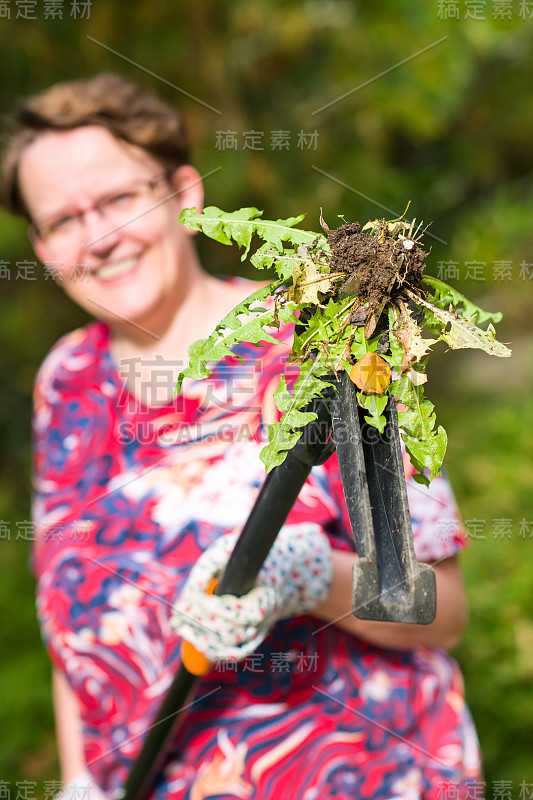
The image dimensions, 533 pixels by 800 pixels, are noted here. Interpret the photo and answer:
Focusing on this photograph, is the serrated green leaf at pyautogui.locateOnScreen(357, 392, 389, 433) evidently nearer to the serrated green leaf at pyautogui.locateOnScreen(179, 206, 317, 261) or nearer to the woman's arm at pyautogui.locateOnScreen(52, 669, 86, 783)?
the serrated green leaf at pyautogui.locateOnScreen(179, 206, 317, 261)

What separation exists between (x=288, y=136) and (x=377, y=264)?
10.0ft

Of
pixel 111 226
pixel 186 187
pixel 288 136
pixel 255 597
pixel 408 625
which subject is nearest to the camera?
pixel 255 597

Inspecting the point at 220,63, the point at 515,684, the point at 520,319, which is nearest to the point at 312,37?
the point at 220,63

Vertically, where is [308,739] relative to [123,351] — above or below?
below

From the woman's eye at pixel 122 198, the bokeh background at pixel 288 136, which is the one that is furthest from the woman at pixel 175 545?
the bokeh background at pixel 288 136

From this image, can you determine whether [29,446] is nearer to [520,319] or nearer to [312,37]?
[312,37]

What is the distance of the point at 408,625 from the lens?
1290mm

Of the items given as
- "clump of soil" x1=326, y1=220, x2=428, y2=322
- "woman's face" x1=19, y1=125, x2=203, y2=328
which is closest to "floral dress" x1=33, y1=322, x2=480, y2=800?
"woman's face" x1=19, y1=125, x2=203, y2=328

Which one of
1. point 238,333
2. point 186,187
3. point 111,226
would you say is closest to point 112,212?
point 111,226

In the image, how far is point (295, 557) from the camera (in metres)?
1.16

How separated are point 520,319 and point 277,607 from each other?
3.48 m

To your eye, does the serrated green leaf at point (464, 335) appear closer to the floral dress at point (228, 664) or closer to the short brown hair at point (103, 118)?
the floral dress at point (228, 664)

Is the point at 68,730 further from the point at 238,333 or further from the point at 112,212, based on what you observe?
the point at 238,333

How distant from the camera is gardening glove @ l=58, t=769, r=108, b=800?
149 centimetres
